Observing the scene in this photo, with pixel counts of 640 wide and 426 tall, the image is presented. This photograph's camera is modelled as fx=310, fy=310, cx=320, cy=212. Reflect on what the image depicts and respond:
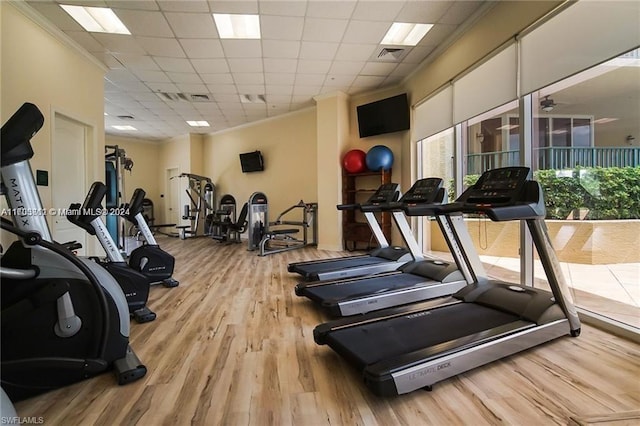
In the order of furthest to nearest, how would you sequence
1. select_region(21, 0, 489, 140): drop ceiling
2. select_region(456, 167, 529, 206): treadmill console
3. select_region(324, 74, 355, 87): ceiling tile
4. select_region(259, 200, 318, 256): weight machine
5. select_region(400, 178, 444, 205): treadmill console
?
1. select_region(259, 200, 318, 256): weight machine
2. select_region(324, 74, 355, 87): ceiling tile
3. select_region(21, 0, 489, 140): drop ceiling
4. select_region(400, 178, 444, 205): treadmill console
5. select_region(456, 167, 529, 206): treadmill console

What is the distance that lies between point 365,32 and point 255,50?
1556 millimetres

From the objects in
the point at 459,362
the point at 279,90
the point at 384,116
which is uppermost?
the point at 279,90

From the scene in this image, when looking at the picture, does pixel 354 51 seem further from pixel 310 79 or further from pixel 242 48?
pixel 242 48

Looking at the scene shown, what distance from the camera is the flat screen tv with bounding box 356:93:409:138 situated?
5.52 metres

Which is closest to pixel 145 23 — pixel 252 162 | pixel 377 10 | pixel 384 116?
pixel 377 10

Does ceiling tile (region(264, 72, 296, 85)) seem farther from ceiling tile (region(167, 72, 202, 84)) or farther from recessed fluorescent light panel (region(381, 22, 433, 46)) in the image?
recessed fluorescent light panel (region(381, 22, 433, 46))

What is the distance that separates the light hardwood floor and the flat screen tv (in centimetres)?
415

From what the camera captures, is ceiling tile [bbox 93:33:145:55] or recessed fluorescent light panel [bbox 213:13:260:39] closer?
recessed fluorescent light panel [bbox 213:13:260:39]

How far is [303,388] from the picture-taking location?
5.36ft

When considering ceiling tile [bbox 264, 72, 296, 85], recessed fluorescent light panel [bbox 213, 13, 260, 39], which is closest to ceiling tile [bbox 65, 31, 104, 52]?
recessed fluorescent light panel [bbox 213, 13, 260, 39]

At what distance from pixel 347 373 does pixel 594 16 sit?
314cm

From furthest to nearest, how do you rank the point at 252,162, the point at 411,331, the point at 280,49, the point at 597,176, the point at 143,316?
the point at 252,162 → the point at 280,49 → the point at 597,176 → the point at 143,316 → the point at 411,331

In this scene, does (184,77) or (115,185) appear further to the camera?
(115,185)

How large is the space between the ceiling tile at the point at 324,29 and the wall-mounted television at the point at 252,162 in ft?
14.7
